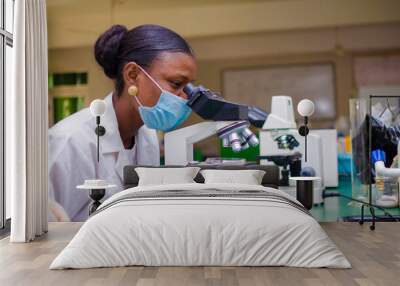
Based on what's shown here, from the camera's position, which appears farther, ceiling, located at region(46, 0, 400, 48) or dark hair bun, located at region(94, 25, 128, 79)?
ceiling, located at region(46, 0, 400, 48)

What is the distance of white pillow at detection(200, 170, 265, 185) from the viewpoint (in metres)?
4.84

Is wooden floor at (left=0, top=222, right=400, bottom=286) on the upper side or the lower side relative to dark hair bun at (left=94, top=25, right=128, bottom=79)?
lower

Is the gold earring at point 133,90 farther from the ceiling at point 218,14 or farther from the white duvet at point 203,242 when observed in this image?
the white duvet at point 203,242

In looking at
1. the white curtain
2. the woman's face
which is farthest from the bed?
the woman's face

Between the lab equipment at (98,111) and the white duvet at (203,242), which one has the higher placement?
the lab equipment at (98,111)

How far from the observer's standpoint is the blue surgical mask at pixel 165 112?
17.8 feet

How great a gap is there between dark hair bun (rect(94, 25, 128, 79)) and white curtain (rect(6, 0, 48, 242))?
3.24 feet

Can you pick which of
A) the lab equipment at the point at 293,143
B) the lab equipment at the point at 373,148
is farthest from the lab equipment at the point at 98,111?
the lab equipment at the point at 373,148

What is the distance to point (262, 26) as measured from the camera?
5875 mm

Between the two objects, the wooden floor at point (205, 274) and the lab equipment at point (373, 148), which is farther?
the lab equipment at point (373, 148)

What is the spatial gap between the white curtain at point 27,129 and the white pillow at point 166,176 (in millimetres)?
944

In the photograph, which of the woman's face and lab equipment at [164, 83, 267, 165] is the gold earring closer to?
the woman's face

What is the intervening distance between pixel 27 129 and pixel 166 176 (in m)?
1.33

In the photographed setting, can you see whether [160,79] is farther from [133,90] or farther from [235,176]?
[235,176]
